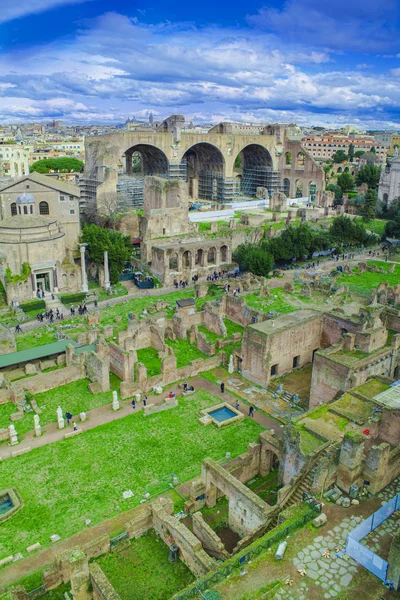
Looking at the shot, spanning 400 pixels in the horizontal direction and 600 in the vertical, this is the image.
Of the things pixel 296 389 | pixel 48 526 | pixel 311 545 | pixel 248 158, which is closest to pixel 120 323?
pixel 296 389

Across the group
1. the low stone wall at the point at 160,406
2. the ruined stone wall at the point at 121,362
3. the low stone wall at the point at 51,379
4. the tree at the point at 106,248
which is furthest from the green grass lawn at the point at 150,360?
the tree at the point at 106,248

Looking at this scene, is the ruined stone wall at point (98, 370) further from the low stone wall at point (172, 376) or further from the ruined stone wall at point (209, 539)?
the ruined stone wall at point (209, 539)

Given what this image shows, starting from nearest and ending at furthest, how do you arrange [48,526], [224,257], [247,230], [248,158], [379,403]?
[48,526]
[379,403]
[224,257]
[247,230]
[248,158]

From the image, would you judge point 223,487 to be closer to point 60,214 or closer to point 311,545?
point 311,545

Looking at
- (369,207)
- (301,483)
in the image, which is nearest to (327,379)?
(301,483)

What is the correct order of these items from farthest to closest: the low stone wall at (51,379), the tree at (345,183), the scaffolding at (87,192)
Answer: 1. the tree at (345,183)
2. the scaffolding at (87,192)
3. the low stone wall at (51,379)
